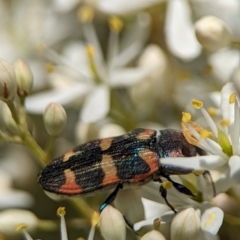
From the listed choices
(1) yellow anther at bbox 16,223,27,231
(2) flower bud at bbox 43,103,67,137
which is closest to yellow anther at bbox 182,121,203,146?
(2) flower bud at bbox 43,103,67,137

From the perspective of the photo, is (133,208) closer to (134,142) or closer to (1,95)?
(134,142)

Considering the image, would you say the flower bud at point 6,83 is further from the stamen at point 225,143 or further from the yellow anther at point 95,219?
the stamen at point 225,143

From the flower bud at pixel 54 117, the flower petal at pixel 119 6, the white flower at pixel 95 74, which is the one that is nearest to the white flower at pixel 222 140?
the flower bud at pixel 54 117

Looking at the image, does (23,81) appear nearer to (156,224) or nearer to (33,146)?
(33,146)

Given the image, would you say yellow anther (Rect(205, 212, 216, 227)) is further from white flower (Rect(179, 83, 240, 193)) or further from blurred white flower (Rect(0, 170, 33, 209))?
blurred white flower (Rect(0, 170, 33, 209))

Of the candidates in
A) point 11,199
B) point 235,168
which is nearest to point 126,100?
point 11,199

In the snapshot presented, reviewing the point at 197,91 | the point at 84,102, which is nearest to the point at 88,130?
the point at 84,102
